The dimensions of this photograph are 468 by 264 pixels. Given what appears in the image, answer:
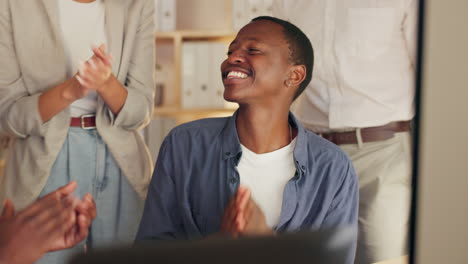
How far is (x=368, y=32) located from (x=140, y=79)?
1.74ft

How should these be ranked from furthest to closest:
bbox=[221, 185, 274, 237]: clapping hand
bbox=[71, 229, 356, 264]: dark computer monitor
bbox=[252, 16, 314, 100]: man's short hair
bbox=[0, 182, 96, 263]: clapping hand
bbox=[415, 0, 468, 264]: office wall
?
bbox=[252, 16, 314, 100]: man's short hair, bbox=[221, 185, 274, 237]: clapping hand, bbox=[415, 0, 468, 264]: office wall, bbox=[0, 182, 96, 263]: clapping hand, bbox=[71, 229, 356, 264]: dark computer monitor

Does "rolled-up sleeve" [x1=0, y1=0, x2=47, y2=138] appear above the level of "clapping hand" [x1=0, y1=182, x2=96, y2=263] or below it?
above

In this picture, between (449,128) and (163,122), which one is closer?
(449,128)

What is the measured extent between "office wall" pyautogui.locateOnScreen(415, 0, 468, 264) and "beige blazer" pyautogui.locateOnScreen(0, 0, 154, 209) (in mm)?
527

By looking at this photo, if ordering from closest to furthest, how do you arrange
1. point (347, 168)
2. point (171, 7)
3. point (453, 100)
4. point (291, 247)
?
point (291, 247) → point (453, 100) → point (171, 7) → point (347, 168)

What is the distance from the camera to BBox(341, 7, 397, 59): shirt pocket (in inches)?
45.4

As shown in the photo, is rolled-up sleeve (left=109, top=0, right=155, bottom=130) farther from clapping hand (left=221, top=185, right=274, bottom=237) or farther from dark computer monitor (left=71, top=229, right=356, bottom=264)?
dark computer monitor (left=71, top=229, right=356, bottom=264)

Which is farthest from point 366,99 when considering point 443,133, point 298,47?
point 443,133

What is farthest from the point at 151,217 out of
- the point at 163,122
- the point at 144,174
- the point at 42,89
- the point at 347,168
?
the point at 347,168

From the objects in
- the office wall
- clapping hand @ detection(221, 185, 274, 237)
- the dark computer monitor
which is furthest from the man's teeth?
the dark computer monitor

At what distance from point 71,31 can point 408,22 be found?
0.69 m

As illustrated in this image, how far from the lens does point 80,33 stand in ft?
3.19

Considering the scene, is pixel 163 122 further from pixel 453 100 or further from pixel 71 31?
pixel 453 100

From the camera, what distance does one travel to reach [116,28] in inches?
39.3
